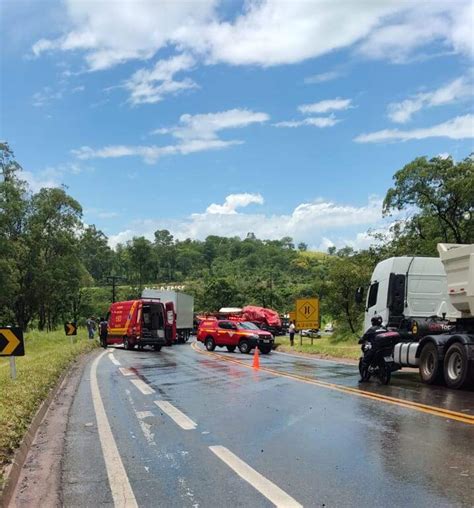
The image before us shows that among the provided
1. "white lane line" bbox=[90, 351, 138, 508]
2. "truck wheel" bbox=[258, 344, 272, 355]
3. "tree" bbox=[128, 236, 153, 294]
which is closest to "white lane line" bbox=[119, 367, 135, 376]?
"white lane line" bbox=[90, 351, 138, 508]

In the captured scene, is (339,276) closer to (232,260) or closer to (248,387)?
(248,387)

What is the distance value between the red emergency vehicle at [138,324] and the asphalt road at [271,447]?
1760 cm

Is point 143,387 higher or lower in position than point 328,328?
higher

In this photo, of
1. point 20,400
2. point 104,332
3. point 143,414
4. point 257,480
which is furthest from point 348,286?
point 257,480

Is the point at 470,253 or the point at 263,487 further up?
the point at 470,253

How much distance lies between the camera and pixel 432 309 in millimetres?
15109

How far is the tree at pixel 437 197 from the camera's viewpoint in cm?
3331

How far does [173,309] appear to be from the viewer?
129 ft

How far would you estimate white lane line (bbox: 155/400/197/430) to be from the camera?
843cm

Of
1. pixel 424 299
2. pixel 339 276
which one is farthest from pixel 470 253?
pixel 339 276

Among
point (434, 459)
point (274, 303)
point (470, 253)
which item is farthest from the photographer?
point (274, 303)

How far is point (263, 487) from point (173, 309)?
1348 inches

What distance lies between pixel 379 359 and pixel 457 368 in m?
1.81

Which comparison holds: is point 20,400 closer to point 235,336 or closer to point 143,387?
point 143,387
